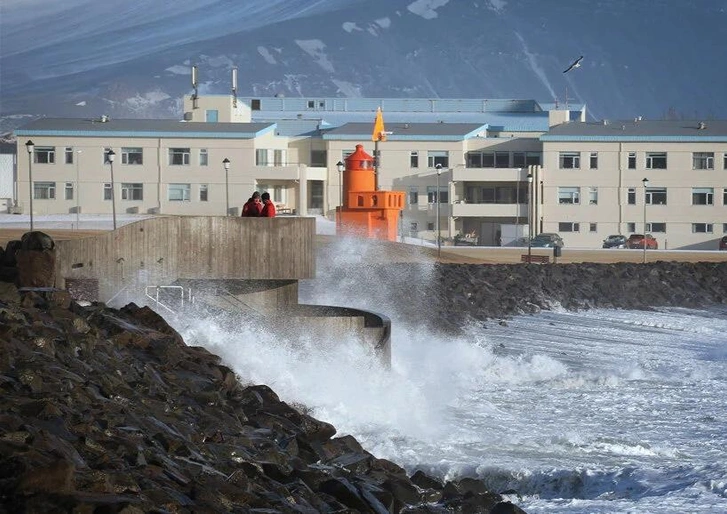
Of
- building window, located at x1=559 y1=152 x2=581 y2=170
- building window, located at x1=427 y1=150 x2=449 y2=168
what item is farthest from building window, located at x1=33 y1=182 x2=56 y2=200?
building window, located at x1=559 y1=152 x2=581 y2=170

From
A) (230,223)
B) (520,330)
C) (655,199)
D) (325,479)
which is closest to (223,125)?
(655,199)

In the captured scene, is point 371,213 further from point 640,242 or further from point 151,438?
point 151,438

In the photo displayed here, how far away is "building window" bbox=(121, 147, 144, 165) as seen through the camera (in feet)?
221

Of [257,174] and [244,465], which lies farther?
[257,174]

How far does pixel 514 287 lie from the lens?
3897 centimetres

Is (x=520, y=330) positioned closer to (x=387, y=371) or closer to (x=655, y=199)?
(x=387, y=371)

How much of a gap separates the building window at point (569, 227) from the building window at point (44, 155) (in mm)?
23339

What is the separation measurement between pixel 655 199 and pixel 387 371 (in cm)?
4954

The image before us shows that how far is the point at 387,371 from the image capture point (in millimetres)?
20656

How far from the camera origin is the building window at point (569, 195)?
68.3 metres

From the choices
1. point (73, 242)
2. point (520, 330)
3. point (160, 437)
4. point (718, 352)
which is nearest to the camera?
point (160, 437)

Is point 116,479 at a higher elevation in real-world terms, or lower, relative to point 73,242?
lower

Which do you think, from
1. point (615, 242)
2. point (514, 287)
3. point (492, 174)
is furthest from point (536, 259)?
point (492, 174)

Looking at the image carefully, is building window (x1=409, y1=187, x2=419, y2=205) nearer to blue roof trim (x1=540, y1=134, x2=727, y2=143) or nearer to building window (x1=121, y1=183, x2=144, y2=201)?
blue roof trim (x1=540, y1=134, x2=727, y2=143)
